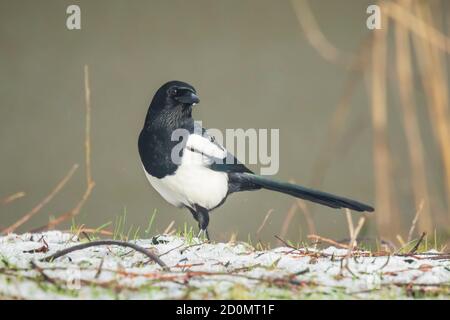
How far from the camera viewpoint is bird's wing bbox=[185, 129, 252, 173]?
177 cm

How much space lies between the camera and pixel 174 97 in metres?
1.79

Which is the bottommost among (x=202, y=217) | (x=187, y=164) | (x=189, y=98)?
(x=202, y=217)

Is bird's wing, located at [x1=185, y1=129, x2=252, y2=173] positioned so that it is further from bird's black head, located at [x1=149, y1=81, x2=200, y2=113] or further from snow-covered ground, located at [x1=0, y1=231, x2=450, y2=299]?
snow-covered ground, located at [x1=0, y1=231, x2=450, y2=299]

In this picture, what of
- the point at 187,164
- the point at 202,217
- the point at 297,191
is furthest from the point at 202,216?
the point at 297,191

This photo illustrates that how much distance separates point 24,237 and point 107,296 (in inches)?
17.0

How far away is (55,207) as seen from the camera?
2242mm

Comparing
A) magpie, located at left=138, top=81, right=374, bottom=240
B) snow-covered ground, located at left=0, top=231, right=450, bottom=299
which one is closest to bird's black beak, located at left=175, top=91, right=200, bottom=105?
magpie, located at left=138, top=81, right=374, bottom=240

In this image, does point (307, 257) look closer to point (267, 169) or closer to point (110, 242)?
point (110, 242)

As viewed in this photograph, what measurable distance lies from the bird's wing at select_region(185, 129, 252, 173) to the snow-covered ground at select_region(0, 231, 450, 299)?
0.56 metres

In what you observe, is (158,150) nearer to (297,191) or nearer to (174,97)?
(174,97)

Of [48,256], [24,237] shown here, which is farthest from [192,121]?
[48,256]

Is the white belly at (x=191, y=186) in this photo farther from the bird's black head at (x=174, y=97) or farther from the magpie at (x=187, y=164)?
the bird's black head at (x=174, y=97)

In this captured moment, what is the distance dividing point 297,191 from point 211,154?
236mm

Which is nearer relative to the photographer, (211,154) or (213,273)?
(213,273)
